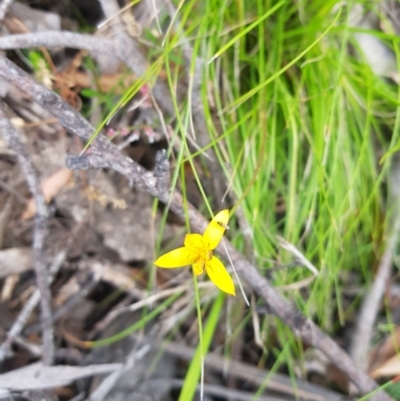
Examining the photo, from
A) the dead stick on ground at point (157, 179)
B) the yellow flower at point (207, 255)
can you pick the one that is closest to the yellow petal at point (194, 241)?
the yellow flower at point (207, 255)

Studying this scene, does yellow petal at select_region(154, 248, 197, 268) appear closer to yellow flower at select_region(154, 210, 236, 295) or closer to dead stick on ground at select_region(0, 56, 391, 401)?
yellow flower at select_region(154, 210, 236, 295)

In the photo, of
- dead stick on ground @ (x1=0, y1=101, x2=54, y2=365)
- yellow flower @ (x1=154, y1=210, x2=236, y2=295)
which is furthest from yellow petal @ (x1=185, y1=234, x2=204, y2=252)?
dead stick on ground @ (x1=0, y1=101, x2=54, y2=365)

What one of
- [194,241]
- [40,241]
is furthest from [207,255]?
[40,241]

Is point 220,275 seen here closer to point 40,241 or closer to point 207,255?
point 207,255

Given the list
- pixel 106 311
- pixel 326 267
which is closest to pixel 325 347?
pixel 326 267

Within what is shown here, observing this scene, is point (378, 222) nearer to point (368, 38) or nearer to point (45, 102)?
point (368, 38)

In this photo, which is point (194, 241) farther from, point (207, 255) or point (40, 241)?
point (40, 241)

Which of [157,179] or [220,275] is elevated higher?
[157,179]

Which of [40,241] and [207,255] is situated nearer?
[207,255]
